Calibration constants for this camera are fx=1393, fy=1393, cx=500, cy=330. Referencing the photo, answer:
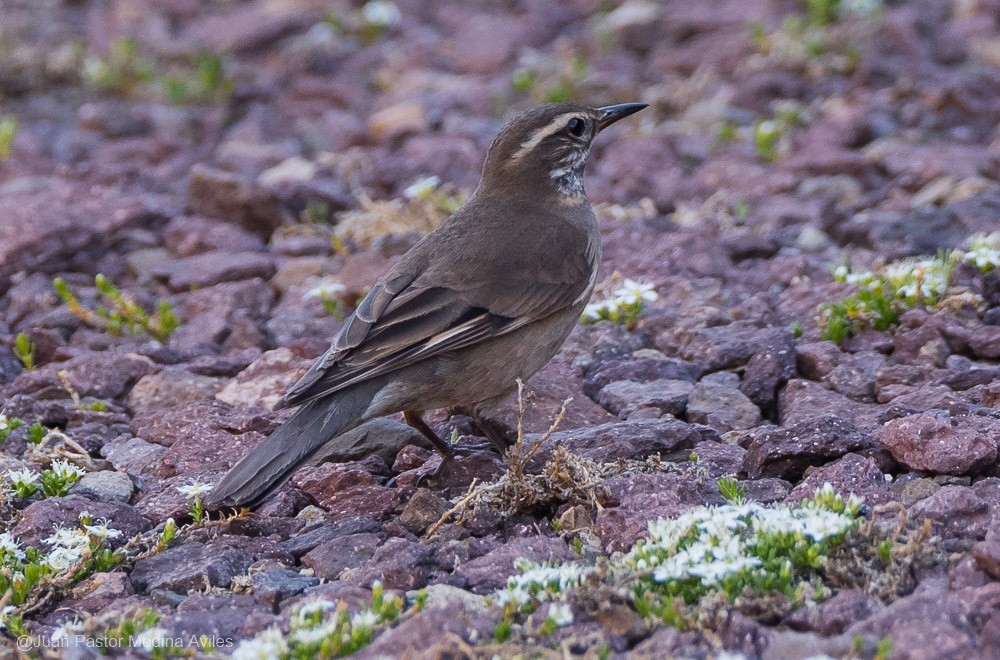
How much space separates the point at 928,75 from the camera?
11.5m

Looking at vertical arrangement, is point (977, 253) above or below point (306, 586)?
below

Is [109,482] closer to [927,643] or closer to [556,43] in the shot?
[927,643]

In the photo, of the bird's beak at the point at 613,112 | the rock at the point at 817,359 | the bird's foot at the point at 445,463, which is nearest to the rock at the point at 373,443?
the bird's foot at the point at 445,463

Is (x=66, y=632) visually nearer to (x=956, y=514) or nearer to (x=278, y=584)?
(x=278, y=584)

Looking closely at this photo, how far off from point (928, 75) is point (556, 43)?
11.7ft

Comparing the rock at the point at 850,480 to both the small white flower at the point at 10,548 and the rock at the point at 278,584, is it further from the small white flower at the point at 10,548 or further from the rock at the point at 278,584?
the small white flower at the point at 10,548

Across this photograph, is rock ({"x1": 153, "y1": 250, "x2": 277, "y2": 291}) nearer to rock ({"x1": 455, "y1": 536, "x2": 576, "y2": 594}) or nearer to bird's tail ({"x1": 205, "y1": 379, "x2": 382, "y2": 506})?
bird's tail ({"x1": 205, "y1": 379, "x2": 382, "y2": 506})

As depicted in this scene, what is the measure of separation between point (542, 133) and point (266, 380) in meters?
2.07

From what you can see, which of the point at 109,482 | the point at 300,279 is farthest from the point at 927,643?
the point at 300,279

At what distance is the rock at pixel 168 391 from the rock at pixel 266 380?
0.30 ft

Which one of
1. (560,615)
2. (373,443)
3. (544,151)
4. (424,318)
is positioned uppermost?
(544,151)

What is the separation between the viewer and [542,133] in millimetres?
7855

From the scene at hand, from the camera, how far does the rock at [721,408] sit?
22.2ft

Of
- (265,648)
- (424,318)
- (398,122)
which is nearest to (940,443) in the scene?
(424,318)
